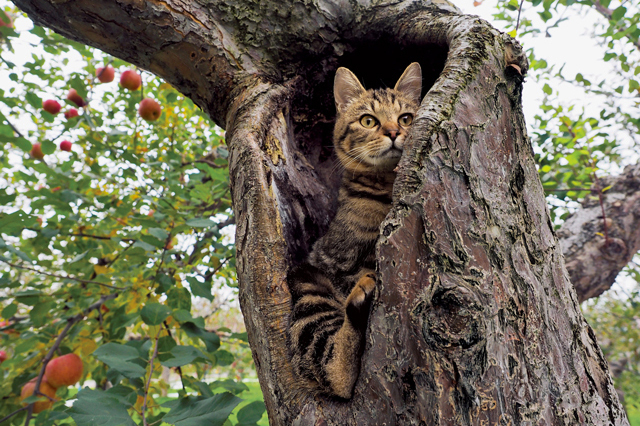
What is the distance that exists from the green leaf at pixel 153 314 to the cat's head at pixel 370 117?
129 cm

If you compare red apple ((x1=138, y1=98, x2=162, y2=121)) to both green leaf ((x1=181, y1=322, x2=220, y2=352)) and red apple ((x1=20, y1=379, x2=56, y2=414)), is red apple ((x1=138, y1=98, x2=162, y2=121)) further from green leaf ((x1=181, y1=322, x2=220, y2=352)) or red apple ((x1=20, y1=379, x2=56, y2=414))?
red apple ((x1=20, y1=379, x2=56, y2=414))

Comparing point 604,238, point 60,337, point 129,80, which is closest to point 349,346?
point 60,337

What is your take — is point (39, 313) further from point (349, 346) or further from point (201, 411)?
point (349, 346)

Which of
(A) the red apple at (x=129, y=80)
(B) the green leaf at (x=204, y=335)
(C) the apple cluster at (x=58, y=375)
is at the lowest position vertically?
(C) the apple cluster at (x=58, y=375)

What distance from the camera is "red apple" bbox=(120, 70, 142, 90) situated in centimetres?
305

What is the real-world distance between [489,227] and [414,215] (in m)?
0.25

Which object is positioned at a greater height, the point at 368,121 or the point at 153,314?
the point at 368,121

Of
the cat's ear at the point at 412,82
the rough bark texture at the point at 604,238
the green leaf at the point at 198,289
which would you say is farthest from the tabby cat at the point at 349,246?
the rough bark texture at the point at 604,238

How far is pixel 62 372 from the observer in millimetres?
2189

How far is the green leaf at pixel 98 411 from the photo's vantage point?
1347 mm

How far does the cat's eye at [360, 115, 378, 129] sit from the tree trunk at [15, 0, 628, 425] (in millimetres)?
474

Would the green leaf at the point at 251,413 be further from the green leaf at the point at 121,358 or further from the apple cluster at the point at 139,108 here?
the apple cluster at the point at 139,108

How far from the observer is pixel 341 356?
1300 millimetres

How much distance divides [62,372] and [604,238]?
3785mm
